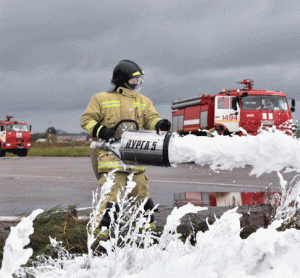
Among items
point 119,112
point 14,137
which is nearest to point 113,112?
point 119,112

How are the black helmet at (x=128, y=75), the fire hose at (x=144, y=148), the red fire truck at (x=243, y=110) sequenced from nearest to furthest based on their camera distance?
the fire hose at (x=144, y=148) → the black helmet at (x=128, y=75) → the red fire truck at (x=243, y=110)

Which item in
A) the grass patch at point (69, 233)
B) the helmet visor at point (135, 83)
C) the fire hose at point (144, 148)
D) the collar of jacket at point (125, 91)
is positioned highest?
the helmet visor at point (135, 83)

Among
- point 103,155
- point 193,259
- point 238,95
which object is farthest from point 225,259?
point 238,95

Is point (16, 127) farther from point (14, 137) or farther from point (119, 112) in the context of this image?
point (119, 112)

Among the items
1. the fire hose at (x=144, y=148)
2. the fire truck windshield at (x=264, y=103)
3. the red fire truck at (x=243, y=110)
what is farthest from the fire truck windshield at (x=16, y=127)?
the fire hose at (x=144, y=148)

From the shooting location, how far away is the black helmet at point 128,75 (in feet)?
15.6

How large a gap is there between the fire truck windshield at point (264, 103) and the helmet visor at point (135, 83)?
17.6 meters

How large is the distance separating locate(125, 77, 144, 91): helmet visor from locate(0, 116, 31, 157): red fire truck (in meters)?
33.2

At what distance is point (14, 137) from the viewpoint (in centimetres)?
3694

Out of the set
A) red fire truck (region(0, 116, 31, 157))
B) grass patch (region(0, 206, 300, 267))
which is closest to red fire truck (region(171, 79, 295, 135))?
grass patch (region(0, 206, 300, 267))

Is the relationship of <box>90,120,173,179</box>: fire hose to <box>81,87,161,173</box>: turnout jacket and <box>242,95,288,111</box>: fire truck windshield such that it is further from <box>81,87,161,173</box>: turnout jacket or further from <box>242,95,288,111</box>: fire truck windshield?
<box>242,95,288,111</box>: fire truck windshield

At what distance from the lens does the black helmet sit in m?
4.75

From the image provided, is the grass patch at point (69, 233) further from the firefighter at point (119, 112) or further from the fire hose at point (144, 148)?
the fire hose at point (144, 148)

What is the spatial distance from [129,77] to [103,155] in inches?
30.6
